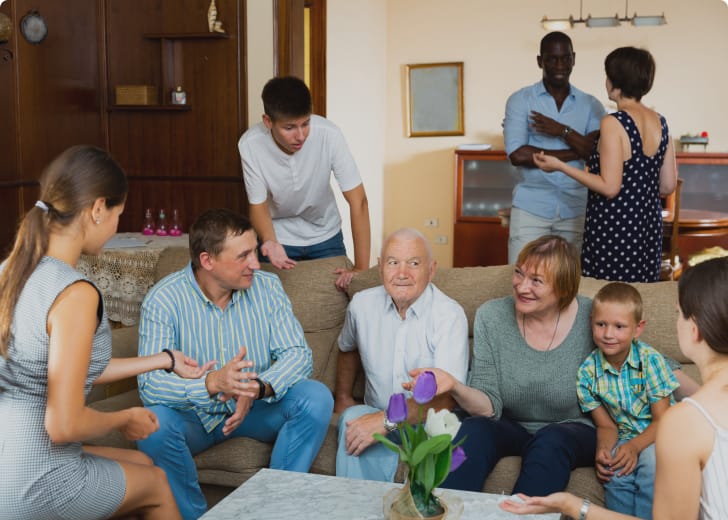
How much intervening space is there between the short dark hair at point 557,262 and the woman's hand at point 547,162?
87 centimetres

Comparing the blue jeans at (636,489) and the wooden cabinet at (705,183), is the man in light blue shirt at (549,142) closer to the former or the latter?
the blue jeans at (636,489)

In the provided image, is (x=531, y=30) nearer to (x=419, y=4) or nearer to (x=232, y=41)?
(x=419, y=4)

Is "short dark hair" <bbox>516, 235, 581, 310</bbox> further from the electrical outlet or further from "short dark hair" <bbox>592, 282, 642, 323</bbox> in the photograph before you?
the electrical outlet

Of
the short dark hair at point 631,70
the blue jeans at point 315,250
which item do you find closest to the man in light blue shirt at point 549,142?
the short dark hair at point 631,70

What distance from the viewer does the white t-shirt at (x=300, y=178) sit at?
3.34 metres

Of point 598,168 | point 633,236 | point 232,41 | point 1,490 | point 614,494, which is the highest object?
point 232,41

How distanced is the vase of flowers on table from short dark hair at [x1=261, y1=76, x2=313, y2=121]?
1.64m

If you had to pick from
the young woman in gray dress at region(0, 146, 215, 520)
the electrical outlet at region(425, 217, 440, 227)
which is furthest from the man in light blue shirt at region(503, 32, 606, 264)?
the electrical outlet at region(425, 217, 440, 227)

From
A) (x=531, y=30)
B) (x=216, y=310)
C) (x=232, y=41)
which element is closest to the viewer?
(x=216, y=310)

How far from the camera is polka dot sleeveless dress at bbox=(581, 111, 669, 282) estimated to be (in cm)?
313

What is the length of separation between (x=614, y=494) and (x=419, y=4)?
5.99 meters

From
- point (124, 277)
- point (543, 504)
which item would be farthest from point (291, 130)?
point (543, 504)

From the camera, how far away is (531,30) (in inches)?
287

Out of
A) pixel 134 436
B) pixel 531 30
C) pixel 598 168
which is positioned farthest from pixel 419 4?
pixel 134 436
